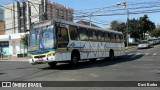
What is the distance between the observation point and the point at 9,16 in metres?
76.1

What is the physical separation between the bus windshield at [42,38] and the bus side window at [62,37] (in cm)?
50

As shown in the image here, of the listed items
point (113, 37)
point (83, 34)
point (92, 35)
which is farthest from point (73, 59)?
point (113, 37)

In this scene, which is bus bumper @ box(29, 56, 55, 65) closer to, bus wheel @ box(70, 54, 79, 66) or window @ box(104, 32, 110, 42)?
bus wheel @ box(70, 54, 79, 66)

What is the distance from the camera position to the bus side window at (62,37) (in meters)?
19.1

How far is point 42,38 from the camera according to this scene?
19250 mm

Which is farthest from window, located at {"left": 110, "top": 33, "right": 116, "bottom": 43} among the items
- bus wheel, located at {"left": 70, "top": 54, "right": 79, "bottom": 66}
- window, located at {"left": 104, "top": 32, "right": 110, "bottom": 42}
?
bus wheel, located at {"left": 70, "top": 54, "right": 79, "bottom": 66}

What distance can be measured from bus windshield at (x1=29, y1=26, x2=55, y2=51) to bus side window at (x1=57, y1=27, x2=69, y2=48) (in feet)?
1.66

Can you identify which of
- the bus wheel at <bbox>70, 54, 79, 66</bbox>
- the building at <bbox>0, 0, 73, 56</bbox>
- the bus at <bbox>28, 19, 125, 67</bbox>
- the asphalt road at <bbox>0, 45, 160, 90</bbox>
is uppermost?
the building at <bbox>0, 0, 73, 56</bbox>

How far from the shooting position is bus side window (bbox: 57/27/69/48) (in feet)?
62.6

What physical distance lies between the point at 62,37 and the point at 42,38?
1.29 m

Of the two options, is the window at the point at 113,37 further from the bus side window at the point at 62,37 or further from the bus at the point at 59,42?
the bus side window at the point at 62,37

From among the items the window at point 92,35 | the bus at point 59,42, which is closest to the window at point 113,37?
the window at point 92,35

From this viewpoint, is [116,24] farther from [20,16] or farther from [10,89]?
[10,89]

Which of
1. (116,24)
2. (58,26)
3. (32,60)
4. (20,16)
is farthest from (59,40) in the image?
(116,24)
